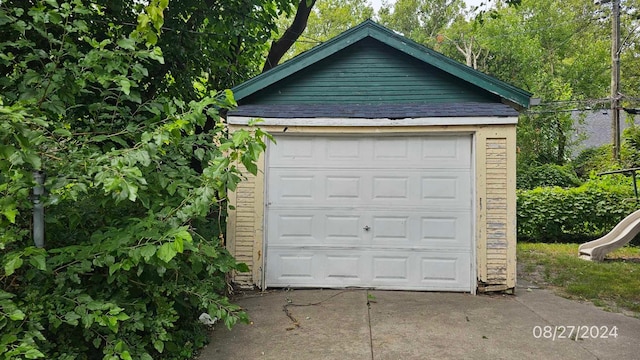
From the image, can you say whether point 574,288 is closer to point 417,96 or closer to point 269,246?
point 417,96

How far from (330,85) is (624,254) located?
8001 millimetres

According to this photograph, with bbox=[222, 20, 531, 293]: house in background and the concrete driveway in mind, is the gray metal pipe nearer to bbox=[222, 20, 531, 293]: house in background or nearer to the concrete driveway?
the concrete driveway

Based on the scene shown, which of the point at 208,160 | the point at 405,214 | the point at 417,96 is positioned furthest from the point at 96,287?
the point at 417,96

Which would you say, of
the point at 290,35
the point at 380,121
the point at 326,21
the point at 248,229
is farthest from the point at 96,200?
the point at 326,21

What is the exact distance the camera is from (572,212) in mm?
10953

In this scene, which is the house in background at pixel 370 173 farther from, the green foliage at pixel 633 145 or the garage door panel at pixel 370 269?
the green foliage at pixel 633 145

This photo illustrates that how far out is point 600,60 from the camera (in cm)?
2122

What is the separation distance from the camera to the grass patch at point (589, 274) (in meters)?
5.45

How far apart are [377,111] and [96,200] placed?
11.9 ft

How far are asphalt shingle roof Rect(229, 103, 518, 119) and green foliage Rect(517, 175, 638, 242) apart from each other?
6.93 meters

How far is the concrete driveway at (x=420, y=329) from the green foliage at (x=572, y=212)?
646cm

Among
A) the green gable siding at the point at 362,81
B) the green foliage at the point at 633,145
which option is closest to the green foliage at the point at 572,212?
the green foliage at the point at 633,145

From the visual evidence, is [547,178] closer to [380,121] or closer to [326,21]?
[380,121]
